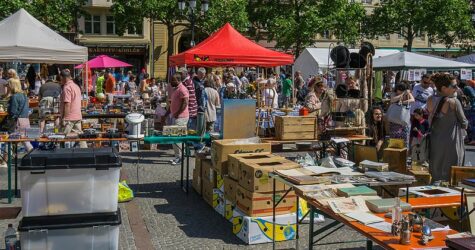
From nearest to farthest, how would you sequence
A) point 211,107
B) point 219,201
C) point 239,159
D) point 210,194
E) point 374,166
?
1. point 374,166
2. point 239,159
3. point 219,201
4. point 210,194
5. point 211,107

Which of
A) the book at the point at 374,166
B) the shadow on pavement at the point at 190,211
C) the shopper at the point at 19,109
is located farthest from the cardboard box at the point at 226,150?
the shopper at the point at 19,109

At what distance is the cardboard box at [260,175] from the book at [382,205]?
1.76 meters

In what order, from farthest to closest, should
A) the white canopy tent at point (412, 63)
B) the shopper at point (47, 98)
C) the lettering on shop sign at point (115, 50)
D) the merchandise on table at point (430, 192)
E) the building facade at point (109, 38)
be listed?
the building facade at point (109, 38) → the lettering on shop sign at point (115, 50) → the white canopy tent at point (412, 63) → the shopper at point (47, 98) → the merchandise on table at point (430, 192)

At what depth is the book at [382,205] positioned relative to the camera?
14.7ft

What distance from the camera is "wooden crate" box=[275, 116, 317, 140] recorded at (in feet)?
28.4

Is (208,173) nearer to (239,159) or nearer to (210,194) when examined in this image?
(210,194)

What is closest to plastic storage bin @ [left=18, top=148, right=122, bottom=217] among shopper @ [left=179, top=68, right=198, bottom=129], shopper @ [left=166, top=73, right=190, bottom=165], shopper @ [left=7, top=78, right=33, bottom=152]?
shopper @ [left=166, top=73, right=190, bottom=165]

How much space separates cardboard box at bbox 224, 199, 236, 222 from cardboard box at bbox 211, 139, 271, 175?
42cm

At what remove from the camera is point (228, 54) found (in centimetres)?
1373

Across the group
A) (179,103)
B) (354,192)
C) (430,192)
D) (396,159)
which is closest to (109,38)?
(179,103)

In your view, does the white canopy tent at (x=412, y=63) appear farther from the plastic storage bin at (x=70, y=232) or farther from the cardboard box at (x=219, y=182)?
the plastic storage bin at (x=70, y=232)

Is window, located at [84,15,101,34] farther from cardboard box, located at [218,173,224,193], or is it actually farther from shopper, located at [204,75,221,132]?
cardboard box, located at [218,173,224,193]

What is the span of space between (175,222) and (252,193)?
4.94 ft

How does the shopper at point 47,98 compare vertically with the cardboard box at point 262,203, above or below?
above
